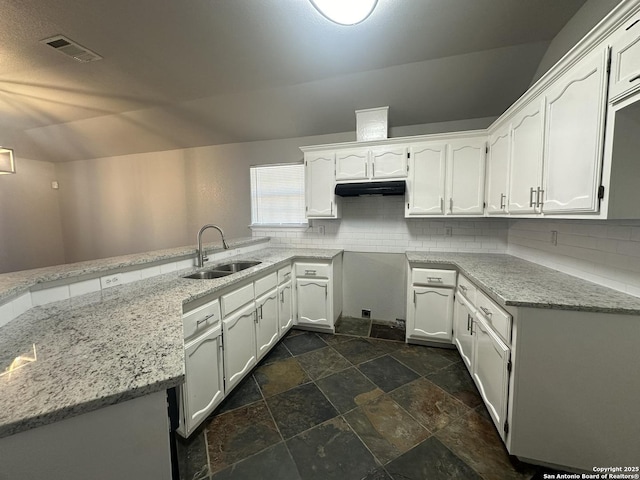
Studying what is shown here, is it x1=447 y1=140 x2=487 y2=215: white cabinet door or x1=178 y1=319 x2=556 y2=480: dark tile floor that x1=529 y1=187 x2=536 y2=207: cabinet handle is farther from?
x1=178 y1=319 x2=556 y2=480: dark tile floor

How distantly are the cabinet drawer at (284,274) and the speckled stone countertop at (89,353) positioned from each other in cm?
114

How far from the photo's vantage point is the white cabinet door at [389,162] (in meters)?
2.69

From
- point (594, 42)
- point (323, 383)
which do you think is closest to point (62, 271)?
point (323, 383)

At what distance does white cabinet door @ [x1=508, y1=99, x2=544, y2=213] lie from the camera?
1.65 metres

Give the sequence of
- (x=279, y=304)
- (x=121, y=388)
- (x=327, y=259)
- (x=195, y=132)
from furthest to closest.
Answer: (x=195, y=132) → (x=327, y=259) → (x=279, y=304) → (x=121, y=388)

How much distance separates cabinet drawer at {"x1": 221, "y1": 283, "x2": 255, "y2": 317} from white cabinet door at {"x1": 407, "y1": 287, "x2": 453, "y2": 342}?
65.2 inches

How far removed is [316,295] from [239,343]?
1.13 meters

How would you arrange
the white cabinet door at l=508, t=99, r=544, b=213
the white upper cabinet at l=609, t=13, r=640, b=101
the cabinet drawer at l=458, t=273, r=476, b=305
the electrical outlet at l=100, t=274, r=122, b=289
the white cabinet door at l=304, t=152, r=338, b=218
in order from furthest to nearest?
1. the white cabinet door at l=304, t=152, r=338, b=218
2. the cabinet drawer at l=458, t=273, r=476, b=305
3. the white cabinet door at l=508, t=99, r=544, b=213
4. the electrical outlet at l=100, t=274, r=122, b=289
5. the white upper cabinet at l=609, t=13, r=640, b=101

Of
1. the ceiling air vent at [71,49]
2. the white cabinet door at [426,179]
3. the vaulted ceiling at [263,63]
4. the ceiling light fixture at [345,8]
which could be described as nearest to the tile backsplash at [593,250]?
the white cabinet door at [426,179]

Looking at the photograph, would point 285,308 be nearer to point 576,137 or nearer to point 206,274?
point 206,274

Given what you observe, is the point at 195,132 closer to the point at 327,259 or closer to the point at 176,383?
the point at 327,259

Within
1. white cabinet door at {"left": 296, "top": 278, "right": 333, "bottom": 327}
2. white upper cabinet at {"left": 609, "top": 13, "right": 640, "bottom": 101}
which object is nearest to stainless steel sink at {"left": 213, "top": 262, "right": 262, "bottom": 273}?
white cabinet door at {"left": 296, "top": 278, "right": 333, "bottom": 327}

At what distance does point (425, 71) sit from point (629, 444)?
2.91m

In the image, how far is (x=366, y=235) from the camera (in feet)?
10.6
